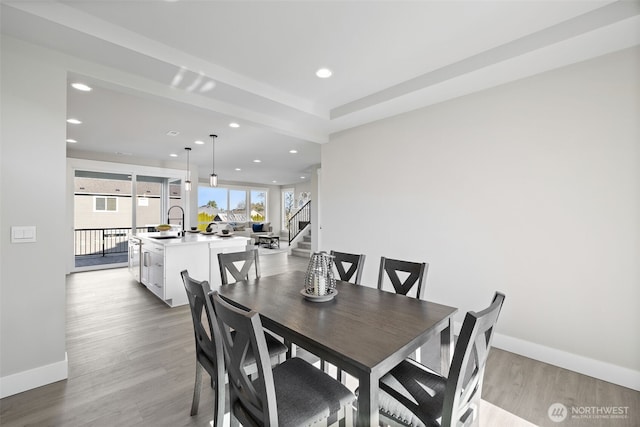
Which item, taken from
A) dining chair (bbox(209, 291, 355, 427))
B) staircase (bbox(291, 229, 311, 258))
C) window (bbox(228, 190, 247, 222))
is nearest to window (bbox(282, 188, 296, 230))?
window (bbox(228, 190, 247, 222))

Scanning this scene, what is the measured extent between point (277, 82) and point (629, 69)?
3.01 m

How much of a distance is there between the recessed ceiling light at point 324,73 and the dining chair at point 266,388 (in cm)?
237

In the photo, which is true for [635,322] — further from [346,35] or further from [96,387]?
[96,387]

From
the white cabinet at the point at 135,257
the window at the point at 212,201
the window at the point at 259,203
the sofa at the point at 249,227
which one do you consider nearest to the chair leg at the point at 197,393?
the white cabinet at the point at 135,257

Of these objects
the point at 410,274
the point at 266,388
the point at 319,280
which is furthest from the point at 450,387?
the point at 410,274

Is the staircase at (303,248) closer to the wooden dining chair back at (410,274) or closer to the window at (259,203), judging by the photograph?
the window at (259,203)

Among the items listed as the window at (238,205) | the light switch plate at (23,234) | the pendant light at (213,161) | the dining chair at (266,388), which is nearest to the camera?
the dining chair at (266,388)

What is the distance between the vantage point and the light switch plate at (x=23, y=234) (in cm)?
205

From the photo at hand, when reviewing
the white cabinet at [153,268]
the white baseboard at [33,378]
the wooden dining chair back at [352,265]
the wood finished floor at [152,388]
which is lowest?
the wood finished floor at [152,388]

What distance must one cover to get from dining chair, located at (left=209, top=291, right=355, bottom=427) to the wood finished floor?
0.78m

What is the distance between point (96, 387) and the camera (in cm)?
213

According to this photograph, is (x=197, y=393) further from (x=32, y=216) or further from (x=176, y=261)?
(x=176, y=261)

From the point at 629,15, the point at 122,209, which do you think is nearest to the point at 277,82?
the point at 629,15

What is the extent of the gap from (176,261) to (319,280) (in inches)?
119
